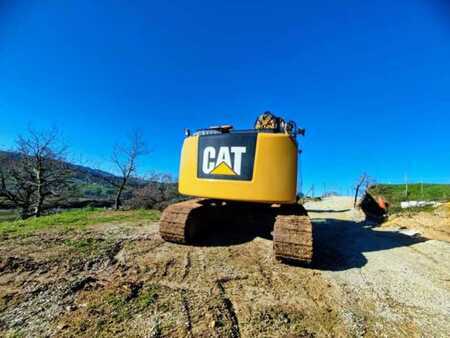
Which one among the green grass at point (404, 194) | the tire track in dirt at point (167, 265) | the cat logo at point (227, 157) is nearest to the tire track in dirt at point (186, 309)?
the tire track in dirt at point (167, 265)

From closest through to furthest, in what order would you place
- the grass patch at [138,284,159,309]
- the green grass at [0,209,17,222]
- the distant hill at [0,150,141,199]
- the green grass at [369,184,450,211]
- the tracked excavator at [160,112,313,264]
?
the grass patch at [138,284,159,309] → the tracked excavator at [160,112,313,264] → the green grass at [369,184,450,211] → the green grass at [0,209,17,222] → the distant hill at [0,150,141,199]

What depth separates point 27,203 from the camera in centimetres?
1645

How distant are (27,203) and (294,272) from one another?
65.9ft

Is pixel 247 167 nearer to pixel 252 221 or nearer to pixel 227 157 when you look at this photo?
pixel 227 157

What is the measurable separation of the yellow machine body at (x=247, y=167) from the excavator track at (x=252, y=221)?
438 millimetres

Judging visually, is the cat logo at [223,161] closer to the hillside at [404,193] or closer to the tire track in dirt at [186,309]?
the tire track in dirt at [186,309]

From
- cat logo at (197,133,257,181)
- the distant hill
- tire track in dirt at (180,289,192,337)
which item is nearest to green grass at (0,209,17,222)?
the distant hill

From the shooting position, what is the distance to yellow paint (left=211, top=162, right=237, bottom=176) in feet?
14.4

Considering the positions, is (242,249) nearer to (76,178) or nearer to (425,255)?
(425,255)

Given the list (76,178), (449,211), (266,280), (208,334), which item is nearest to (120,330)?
(208,334)

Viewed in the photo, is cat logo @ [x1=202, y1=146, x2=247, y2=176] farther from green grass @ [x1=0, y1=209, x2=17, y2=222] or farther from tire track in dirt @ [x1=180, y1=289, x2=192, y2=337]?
green grass @ [x1=0, y1=209, x2=17, y2=222]

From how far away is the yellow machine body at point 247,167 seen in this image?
4102mm

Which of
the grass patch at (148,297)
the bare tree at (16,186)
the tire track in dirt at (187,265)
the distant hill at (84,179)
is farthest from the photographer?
the distant hill at (84,179)

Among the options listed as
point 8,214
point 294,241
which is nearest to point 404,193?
point 294,241
